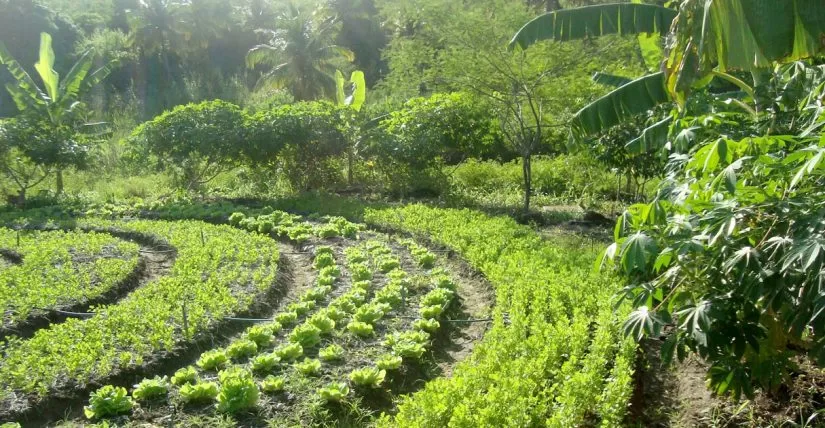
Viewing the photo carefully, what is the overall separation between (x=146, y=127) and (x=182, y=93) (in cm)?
1985

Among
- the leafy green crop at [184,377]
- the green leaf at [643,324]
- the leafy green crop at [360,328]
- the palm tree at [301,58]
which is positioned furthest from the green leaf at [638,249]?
the palm tree at [301,58]

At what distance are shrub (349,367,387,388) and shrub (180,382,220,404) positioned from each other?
113 centimetres

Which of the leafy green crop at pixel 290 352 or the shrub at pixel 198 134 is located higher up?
the shrub at pixel 198 134

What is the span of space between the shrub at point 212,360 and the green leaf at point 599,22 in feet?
20.1

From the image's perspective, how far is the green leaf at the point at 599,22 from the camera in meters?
9.16

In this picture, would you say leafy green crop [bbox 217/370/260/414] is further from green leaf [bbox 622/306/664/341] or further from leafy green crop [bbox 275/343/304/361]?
green leaf [bbox 622/306/664/341]

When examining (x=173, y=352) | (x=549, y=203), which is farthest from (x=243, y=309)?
(x=549, y=203)

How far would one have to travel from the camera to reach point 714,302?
12.5ft

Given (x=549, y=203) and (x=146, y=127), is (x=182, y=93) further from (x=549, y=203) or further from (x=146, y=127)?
(x=549, y=203)

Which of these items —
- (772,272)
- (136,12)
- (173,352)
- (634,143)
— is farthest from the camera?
(136,12)

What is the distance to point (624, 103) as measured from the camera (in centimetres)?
859

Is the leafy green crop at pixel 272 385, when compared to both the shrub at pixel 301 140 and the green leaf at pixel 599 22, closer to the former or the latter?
the green leaf at pixel 599 22

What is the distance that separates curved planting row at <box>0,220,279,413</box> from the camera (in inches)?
233

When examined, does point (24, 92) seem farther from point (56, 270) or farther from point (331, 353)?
point (331, 353)
